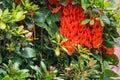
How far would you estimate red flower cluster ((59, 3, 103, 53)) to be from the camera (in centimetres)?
207

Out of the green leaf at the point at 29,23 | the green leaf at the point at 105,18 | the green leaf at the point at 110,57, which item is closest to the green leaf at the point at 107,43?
the green leaf at the point at 110,57

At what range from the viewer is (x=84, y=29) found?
214cm

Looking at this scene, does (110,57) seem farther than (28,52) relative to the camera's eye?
Yes

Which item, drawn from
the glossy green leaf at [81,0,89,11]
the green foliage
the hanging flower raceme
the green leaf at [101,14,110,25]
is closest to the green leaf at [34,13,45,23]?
the green foliage

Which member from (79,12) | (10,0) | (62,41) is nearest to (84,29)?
(79,12)

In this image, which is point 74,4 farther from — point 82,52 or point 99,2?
point 82,52

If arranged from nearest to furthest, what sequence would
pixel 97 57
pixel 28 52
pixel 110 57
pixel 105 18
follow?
pixel 28 52
pixel 105 18
pixel 97 57
pixel 110 57

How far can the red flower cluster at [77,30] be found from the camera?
207cm

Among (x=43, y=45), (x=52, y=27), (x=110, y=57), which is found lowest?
(x=110, y=57)

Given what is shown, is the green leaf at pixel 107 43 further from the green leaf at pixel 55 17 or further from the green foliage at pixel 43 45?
the green leaf at pixel 55 17

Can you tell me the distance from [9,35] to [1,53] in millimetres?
153

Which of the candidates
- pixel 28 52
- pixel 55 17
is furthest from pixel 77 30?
pixel 28 52

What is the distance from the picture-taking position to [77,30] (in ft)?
6.93

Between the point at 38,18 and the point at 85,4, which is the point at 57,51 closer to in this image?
the point at 38,18
